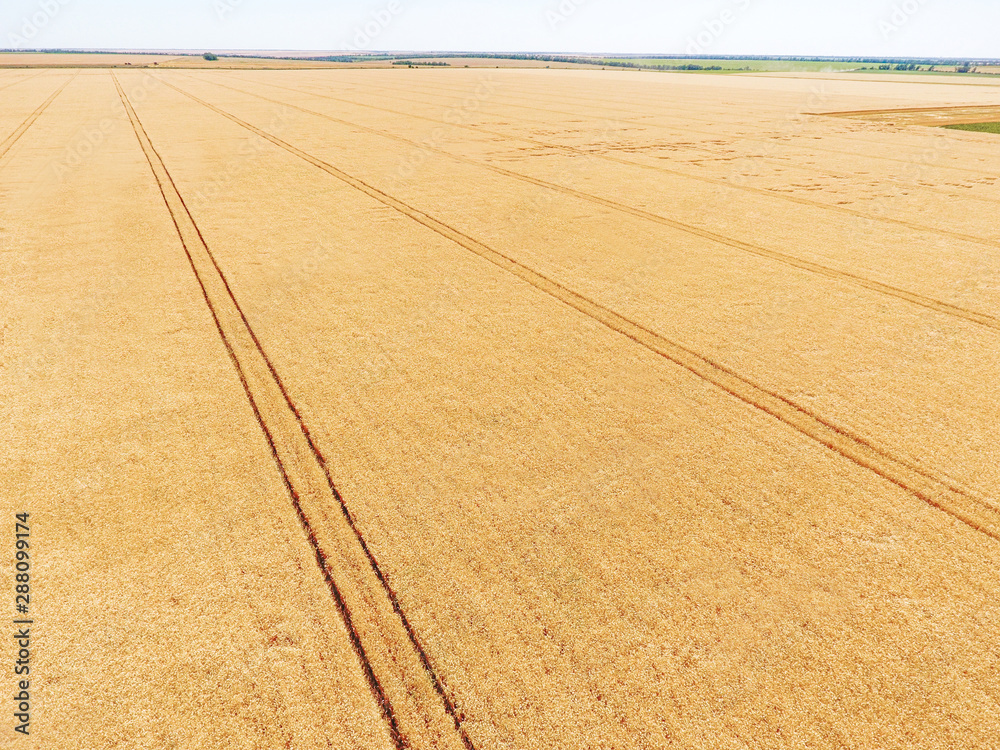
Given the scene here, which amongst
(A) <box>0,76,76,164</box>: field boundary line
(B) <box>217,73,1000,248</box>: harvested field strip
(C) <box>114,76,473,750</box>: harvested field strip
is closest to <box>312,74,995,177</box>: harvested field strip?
(B) <box>217,73,1000,248</box>: harvested field strip

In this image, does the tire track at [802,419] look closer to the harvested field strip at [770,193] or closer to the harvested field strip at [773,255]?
the harvested field strip at [773,255]

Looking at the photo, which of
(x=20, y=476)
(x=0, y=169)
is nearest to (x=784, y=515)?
(x=20, y=476)

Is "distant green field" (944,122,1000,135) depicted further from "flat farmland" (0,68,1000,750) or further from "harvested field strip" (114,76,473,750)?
"harvested field strip" (114,76,473,750)

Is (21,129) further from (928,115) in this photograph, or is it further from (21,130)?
(928,115)

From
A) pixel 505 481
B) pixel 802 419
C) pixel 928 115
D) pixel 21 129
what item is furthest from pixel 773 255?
pixel 928 115

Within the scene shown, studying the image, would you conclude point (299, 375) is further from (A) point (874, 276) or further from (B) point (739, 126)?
(B) point (739, 126)

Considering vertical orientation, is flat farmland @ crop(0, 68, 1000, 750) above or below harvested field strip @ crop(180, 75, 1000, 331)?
below
